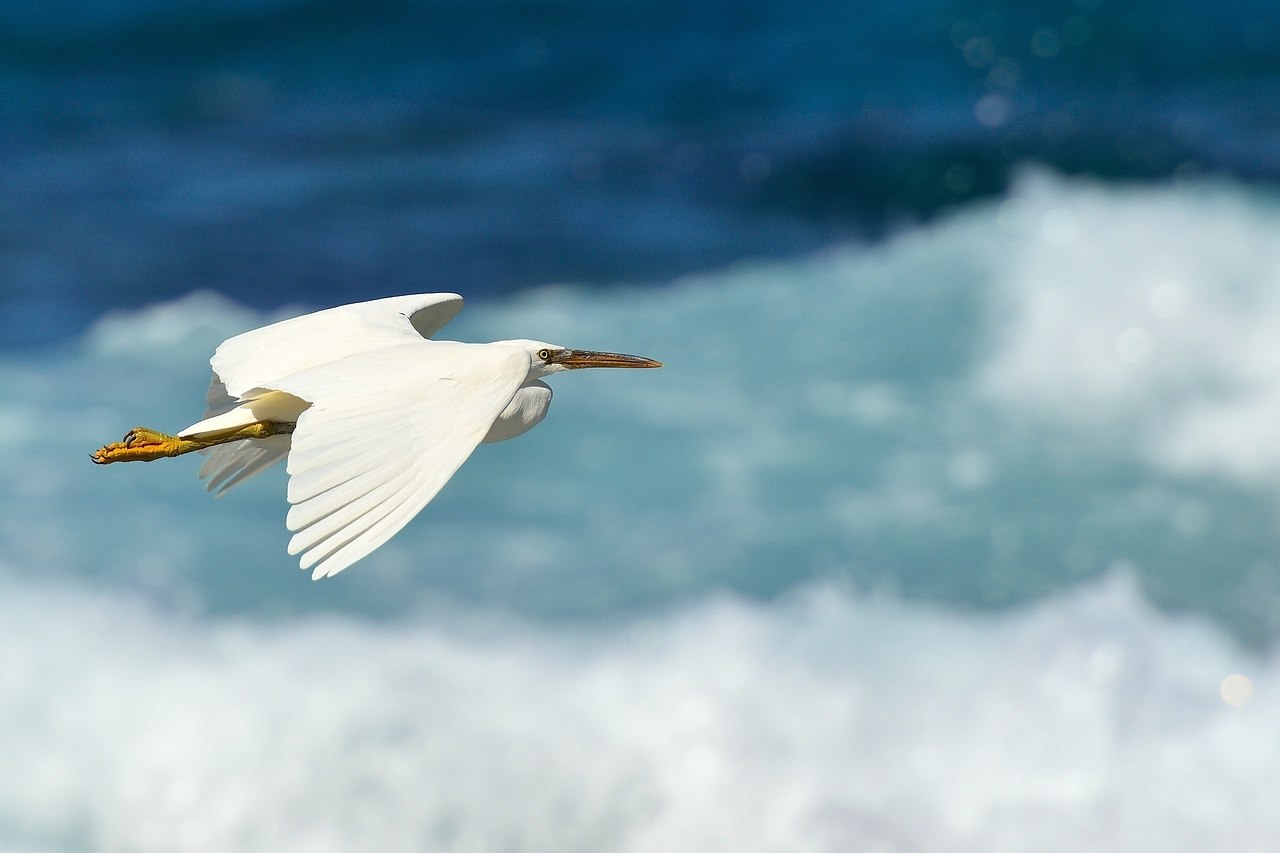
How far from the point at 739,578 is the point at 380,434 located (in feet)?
136

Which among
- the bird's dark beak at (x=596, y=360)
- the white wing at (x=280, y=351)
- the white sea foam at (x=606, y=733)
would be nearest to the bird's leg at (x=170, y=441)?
the white wing at (x=280, y=351)

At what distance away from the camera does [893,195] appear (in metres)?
56.0

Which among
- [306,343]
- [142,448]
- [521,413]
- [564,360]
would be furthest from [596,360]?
[142,448]

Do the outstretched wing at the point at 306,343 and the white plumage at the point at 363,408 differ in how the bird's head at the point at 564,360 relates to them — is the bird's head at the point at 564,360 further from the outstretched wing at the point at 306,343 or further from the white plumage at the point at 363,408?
the outstretched wing at the point at 306,343

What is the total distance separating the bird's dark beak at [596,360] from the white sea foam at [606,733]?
28111mm

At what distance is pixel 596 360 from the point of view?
40.5 feet

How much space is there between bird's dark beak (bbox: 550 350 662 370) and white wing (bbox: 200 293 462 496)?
1132mm

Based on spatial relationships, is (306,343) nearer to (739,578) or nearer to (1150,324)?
(739,578)

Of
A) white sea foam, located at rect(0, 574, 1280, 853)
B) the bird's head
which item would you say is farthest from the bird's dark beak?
white sea foam, located at rect(0, 574, 1280, 853)

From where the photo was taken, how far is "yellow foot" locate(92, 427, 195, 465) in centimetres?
1144

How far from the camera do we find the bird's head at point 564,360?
A: 11594 mm

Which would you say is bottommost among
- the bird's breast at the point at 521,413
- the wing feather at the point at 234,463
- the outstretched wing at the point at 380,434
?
the outstretched wing at the point at 380,434

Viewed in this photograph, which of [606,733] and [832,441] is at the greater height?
[832,441]

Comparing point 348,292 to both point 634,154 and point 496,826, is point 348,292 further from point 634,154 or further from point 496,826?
Answer: point 496,826
